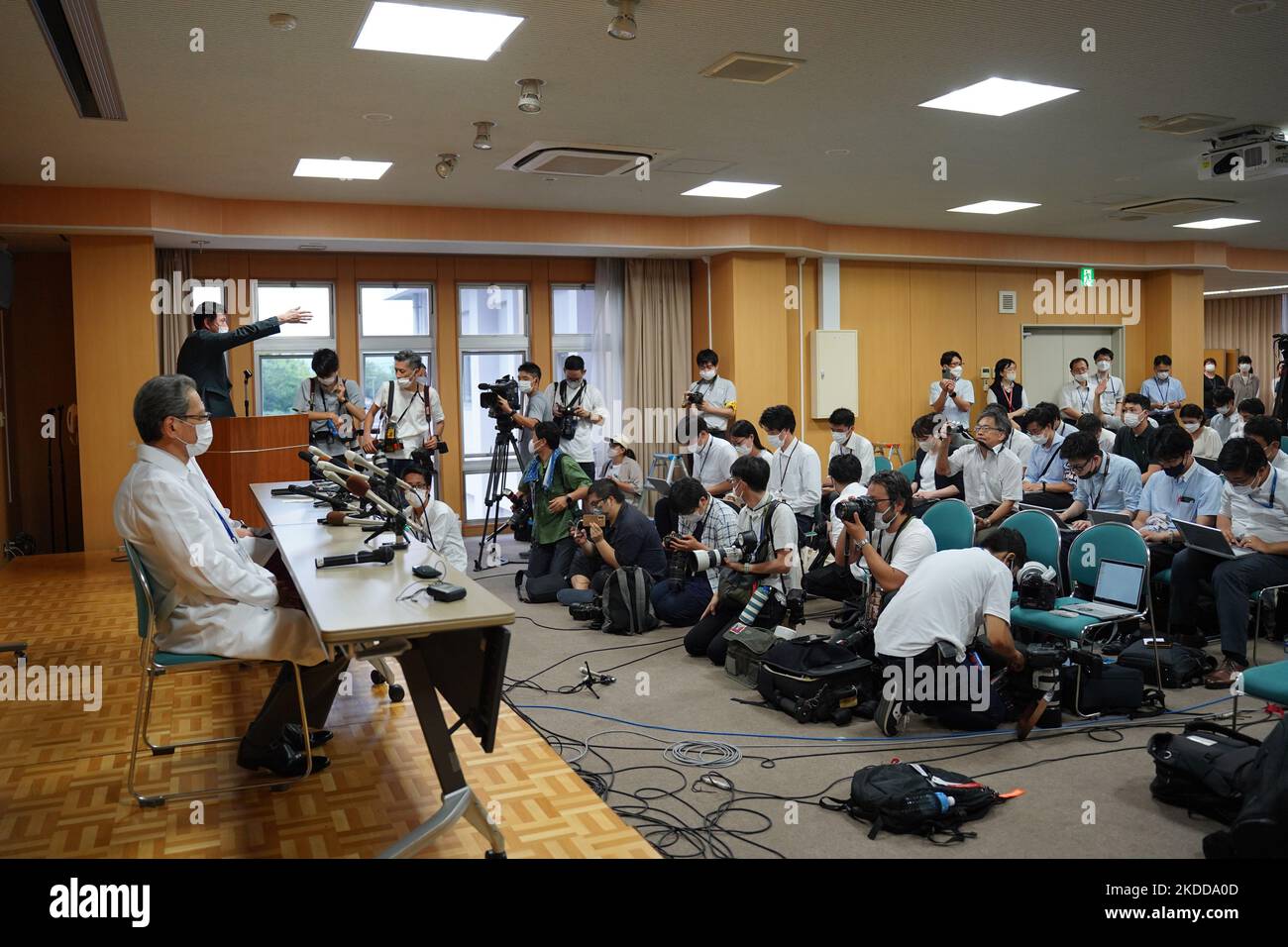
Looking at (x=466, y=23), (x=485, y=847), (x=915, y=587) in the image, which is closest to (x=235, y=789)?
(x=485, y=847)

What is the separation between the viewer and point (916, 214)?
10242mm

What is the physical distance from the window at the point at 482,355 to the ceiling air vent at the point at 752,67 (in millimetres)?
5362

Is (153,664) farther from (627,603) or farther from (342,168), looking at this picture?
(342,168)

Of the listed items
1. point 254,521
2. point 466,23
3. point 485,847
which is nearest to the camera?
point 485,847

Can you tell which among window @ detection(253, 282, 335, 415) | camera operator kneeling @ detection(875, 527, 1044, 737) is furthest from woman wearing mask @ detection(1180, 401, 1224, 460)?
window @ detection(253, 282, 335, 415)

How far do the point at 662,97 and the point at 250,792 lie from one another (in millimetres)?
4300

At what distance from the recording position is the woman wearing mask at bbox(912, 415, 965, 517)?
7.31 metres

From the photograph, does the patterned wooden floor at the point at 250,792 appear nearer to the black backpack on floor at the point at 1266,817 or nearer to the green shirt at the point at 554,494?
the black backpack on floor at the point at 1266,817

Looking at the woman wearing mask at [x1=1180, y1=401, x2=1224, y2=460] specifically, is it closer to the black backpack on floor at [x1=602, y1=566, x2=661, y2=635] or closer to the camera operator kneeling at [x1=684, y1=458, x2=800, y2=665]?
the camera operator kneeling at [x1=684, y1=458, x2=800, y2=665]

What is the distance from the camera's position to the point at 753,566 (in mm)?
5391

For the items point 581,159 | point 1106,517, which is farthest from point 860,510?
point 581,159

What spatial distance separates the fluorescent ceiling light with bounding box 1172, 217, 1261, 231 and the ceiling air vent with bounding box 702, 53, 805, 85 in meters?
7.52

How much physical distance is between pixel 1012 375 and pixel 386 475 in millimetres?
9388

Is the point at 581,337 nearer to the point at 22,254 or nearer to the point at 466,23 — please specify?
the point at 22,254
